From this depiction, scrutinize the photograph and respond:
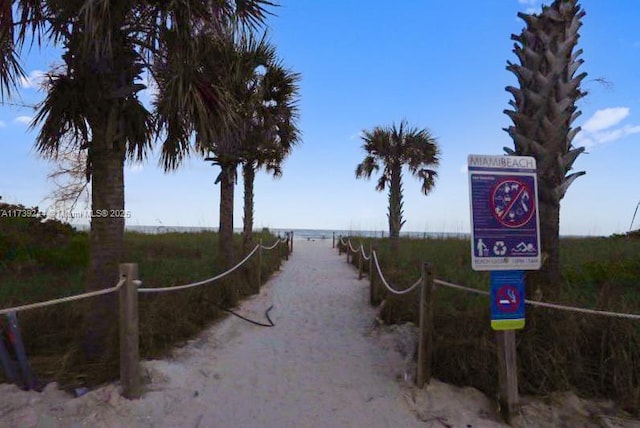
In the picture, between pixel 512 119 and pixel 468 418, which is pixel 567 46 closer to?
pixel 512 119

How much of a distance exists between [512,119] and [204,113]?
3529 millimetres

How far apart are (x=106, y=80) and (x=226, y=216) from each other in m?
5.83

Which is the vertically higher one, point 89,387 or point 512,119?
point 512,119

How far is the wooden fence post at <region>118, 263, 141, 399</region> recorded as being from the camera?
411cm

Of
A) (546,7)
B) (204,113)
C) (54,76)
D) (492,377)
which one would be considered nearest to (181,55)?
(204,113)

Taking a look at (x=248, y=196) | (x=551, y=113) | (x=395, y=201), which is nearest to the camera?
(x=551, y=113)

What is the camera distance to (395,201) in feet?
59.4

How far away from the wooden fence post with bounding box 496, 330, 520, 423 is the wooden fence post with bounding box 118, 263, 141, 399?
10.2 feet

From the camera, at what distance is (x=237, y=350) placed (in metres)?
5.95

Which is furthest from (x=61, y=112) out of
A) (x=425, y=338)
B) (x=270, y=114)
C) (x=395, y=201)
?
(x=395, y=201)

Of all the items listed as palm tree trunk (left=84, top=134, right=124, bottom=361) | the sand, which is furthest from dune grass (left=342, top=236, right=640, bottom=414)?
palm tree trunk (left=84, top=134, right=124, bottom=361)

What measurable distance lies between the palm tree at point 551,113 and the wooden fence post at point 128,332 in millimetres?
3846

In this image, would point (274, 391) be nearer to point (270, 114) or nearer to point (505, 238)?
point (505, 238)

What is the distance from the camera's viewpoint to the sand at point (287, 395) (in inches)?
156
